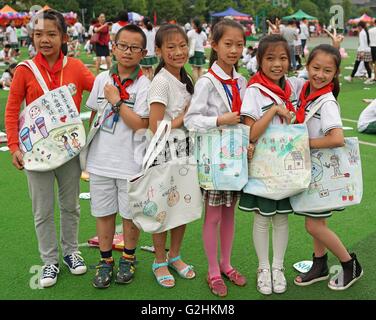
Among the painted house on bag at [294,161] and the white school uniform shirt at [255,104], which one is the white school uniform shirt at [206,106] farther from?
the painted house on bag at [294,161]

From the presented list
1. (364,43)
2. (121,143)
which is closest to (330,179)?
A: (121,143)

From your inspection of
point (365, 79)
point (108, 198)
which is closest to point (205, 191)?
point (108, 198)

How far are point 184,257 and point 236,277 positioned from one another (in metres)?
0.51

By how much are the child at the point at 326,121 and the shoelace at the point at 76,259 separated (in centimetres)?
141

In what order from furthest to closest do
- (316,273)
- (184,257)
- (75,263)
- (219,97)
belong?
(184,257) < (75,263) < (316,273) < (219,97)

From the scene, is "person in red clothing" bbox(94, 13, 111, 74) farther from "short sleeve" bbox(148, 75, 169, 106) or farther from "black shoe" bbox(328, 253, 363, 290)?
"black shoe" bbox(328, 253, 363, 290)

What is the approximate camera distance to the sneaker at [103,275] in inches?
115

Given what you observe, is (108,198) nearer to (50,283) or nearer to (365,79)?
(50,283)

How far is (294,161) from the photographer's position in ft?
8.53

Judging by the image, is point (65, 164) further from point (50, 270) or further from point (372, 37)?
point (372, 37)

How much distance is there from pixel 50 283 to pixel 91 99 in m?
1.16

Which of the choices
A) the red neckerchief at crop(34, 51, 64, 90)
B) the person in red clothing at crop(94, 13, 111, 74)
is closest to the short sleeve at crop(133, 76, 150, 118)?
the red neckerchief at crop(34, 51, 64, 90)

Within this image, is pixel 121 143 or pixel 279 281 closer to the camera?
pixel 121 143

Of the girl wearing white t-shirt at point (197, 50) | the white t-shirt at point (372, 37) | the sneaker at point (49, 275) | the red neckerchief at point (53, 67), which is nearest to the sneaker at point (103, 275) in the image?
the sneaker at point (49, 275)
